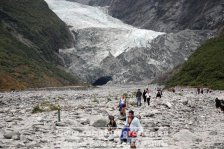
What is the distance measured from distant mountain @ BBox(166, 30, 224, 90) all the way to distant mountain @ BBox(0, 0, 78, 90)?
3398 cm

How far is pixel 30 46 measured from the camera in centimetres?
15350

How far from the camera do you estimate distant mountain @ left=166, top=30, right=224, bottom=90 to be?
9412 cm

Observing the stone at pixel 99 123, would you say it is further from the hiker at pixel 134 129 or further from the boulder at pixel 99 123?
the hiker at pixel 134 129

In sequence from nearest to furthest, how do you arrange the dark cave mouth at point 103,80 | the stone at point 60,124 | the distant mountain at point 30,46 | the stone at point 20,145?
1. the stone at point 20,145
2. the stone at point 60,124
3. the distant mountain at point 30,46
4. the dark cave mouth at point 103,80

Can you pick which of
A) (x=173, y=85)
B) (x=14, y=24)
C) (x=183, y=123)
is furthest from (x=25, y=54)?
(x=183, y=123)

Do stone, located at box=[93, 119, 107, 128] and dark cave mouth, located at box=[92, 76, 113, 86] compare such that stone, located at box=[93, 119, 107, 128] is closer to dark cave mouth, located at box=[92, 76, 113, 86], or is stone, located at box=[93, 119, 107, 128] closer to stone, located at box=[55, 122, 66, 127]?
stone, located at box=[55, 122, 66, 127]

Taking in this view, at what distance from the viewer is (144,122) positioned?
28.3 m

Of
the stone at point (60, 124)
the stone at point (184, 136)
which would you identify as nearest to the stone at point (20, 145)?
the stone at point (60, 124)

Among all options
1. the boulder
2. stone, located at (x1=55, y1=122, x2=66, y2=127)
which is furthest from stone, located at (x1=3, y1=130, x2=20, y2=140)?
the boulder

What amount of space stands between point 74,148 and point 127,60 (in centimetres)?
17225

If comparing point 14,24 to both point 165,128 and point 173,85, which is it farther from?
point 165,128

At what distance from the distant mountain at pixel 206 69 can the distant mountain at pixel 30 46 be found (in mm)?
33979

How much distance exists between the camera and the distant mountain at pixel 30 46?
112350mm

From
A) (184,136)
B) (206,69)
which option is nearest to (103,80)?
(206,69)
